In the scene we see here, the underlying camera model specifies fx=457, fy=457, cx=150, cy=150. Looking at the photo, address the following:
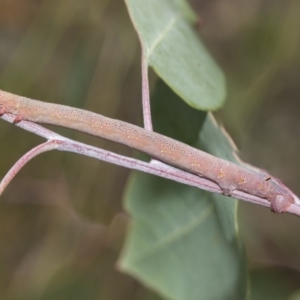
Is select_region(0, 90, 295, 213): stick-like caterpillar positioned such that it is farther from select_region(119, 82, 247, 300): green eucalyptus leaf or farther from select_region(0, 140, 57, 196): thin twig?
select_region(119, 82, 247, 300): green eucalyptus leaf

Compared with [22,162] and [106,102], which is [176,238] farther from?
[106,102]

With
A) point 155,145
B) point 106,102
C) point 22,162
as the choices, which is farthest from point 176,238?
point 106,102

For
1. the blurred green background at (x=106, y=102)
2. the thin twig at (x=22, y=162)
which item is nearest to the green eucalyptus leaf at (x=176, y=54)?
the thin twig at (x=22, y=162)

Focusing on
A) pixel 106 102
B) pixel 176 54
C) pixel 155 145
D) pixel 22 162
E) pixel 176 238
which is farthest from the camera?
pixel 106 102

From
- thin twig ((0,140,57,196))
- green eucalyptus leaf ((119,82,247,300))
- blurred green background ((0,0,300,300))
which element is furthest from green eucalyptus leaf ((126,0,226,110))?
blurred green background ((0,0,300,300))

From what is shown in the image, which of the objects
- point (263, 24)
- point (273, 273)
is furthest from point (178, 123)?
point (263, 24)

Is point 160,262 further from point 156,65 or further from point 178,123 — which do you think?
point 156,65
